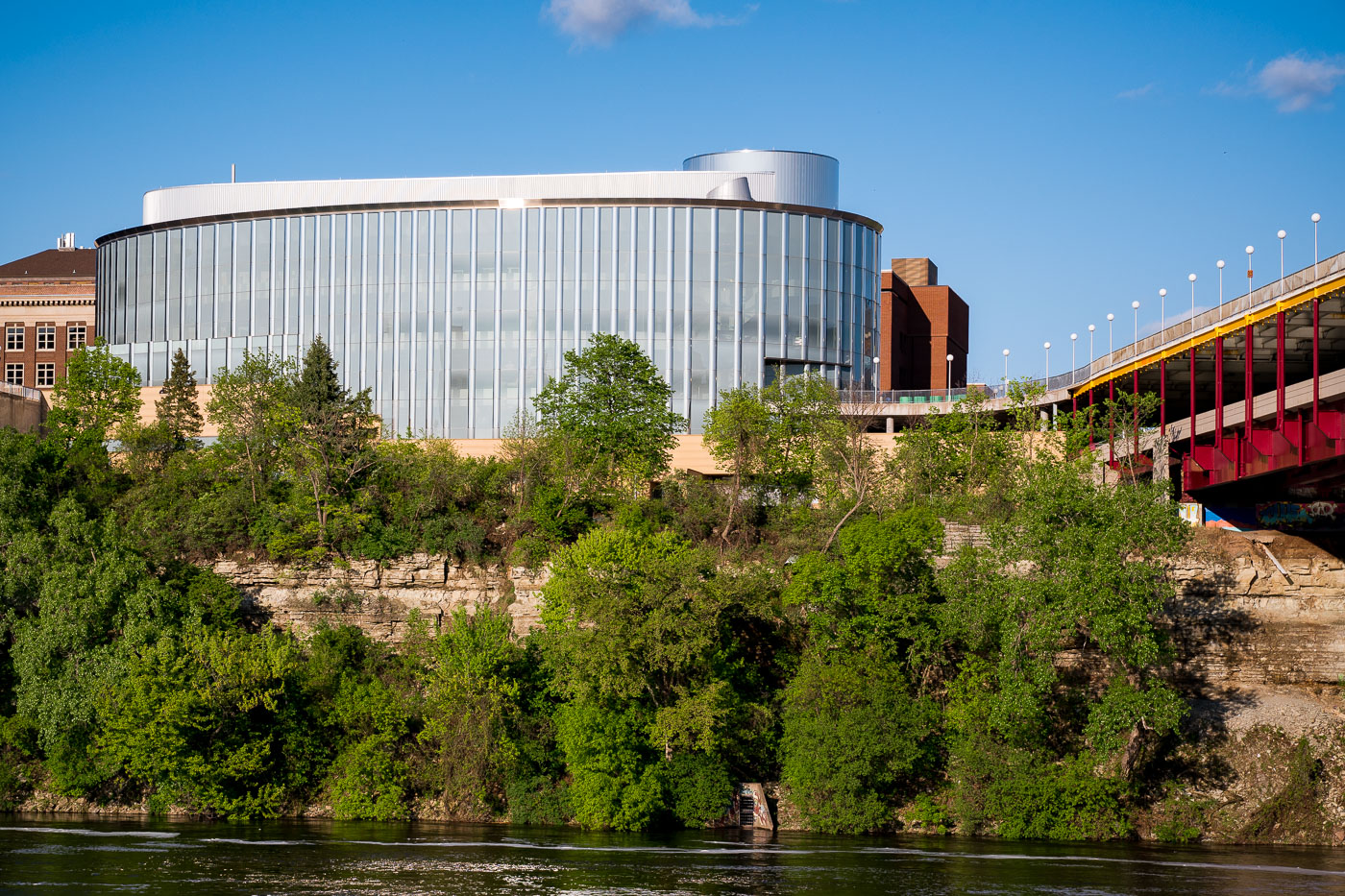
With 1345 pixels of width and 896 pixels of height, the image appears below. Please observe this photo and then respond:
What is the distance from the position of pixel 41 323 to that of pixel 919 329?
7540 centimetres

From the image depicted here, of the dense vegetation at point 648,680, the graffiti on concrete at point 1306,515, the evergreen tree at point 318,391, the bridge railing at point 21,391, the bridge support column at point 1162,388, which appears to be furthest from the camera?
the bridge railing at point 21,391

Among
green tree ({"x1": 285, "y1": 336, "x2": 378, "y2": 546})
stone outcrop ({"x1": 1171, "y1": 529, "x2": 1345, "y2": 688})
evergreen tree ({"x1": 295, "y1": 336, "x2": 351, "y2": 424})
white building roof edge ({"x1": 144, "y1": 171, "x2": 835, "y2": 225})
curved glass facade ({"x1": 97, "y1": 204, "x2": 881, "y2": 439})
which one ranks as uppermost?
white building roof edge ({"x1": 144, "y1": 171, "x2": 835, "y2": 225})

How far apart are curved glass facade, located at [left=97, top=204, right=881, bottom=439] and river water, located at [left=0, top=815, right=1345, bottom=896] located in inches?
1903

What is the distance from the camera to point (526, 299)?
101 meters

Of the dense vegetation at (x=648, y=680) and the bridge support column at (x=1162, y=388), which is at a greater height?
the bridge support column at (x=1162, y=388)

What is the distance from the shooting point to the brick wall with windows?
122 m

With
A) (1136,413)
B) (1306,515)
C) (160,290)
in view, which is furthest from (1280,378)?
(160,290)

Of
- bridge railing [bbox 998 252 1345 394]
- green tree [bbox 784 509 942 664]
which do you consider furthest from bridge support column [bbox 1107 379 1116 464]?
green tree [bbox 784 509 942 664]

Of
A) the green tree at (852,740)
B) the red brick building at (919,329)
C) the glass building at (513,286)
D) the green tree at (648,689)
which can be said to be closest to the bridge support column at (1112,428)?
the green tree at (852,740)

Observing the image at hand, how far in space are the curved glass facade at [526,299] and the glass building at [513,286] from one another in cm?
12

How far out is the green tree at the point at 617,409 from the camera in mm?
73625

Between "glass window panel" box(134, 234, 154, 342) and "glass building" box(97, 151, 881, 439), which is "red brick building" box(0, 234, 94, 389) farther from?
"glass building" box(97, 151, 881, 439)

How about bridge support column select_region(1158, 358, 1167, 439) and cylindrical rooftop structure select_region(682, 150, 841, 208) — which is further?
cylindrical rooftop structure select_region(682, 150, 841, 208)

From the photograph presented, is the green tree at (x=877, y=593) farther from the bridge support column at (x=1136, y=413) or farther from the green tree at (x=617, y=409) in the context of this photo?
the green tree at (x=617, y=409)
